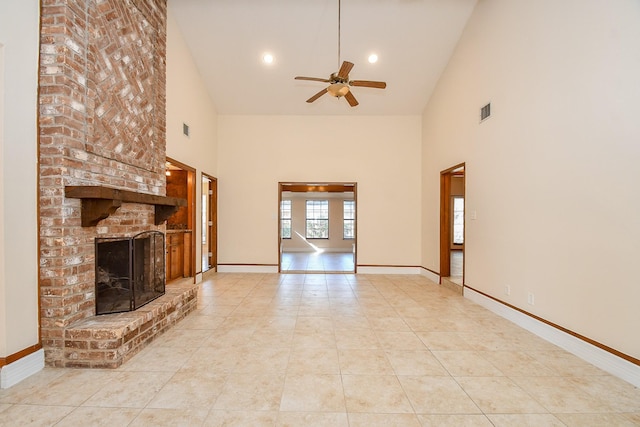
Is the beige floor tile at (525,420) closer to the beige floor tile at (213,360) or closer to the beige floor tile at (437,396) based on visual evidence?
the beige floor tile at (437,396)

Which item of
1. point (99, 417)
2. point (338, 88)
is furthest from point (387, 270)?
point (99, 417)

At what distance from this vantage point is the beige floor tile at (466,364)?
8.04 feet

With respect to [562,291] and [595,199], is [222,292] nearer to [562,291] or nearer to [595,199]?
[562,291]

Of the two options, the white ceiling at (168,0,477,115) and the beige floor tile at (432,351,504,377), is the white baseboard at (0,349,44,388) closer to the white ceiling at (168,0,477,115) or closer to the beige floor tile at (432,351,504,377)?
the beige floor tile at (432,351,504,377)

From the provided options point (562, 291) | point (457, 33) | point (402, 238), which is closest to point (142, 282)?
point (562, 291)

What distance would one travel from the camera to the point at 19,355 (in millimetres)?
2266

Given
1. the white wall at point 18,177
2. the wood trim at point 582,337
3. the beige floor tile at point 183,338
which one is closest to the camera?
the white wall at point 18,177

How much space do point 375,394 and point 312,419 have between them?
1.67 feet

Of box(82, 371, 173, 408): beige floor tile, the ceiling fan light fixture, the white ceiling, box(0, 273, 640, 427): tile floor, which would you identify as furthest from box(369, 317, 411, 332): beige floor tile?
the white ceiling

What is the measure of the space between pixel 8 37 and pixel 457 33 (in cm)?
542

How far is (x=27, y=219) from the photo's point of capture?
2.30 m

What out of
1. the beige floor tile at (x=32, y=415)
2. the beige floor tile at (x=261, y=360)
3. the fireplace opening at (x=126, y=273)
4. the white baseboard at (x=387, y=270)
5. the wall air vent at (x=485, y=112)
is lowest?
the beige floor tile at (x=261, y=360)

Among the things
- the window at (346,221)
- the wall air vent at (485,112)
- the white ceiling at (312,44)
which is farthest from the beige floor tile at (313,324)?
the window at (346,221)

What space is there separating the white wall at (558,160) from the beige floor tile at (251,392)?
2.69m
